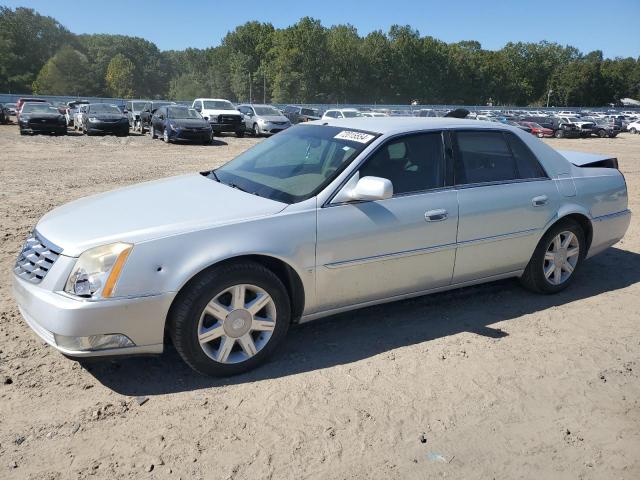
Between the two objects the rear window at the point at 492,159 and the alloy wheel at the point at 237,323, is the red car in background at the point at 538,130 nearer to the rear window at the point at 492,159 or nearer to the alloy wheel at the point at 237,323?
the rear window at the point at 492,159

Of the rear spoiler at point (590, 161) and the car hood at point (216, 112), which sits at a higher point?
the rear spoiler at point (590, 161)

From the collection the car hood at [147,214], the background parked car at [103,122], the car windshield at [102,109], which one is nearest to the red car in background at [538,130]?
the background parked car at [103,122]

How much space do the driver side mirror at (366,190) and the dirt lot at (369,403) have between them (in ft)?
3.58

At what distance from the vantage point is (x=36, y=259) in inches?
135

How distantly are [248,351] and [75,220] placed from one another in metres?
1.42

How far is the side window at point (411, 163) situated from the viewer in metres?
4.10

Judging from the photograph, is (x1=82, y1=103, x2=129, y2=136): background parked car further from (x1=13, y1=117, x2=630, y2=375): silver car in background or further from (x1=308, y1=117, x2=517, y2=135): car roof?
(x1=308, y1=117, x2=517, y2=135): car roof

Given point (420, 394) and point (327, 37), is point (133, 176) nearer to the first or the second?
point (420, 394)

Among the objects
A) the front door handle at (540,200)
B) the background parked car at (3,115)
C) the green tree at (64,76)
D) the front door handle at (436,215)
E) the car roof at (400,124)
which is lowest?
the background parked car at (3,115)

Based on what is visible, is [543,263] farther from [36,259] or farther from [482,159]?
[36,259]

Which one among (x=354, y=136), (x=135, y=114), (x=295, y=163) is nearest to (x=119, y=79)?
(x=135, y=114)

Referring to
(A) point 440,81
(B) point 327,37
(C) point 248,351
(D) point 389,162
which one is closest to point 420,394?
(C) point 248,351

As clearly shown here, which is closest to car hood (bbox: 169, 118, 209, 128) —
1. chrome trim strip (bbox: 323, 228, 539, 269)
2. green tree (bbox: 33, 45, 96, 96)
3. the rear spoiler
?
A: the rear spoiler

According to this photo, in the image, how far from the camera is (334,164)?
406 cm
